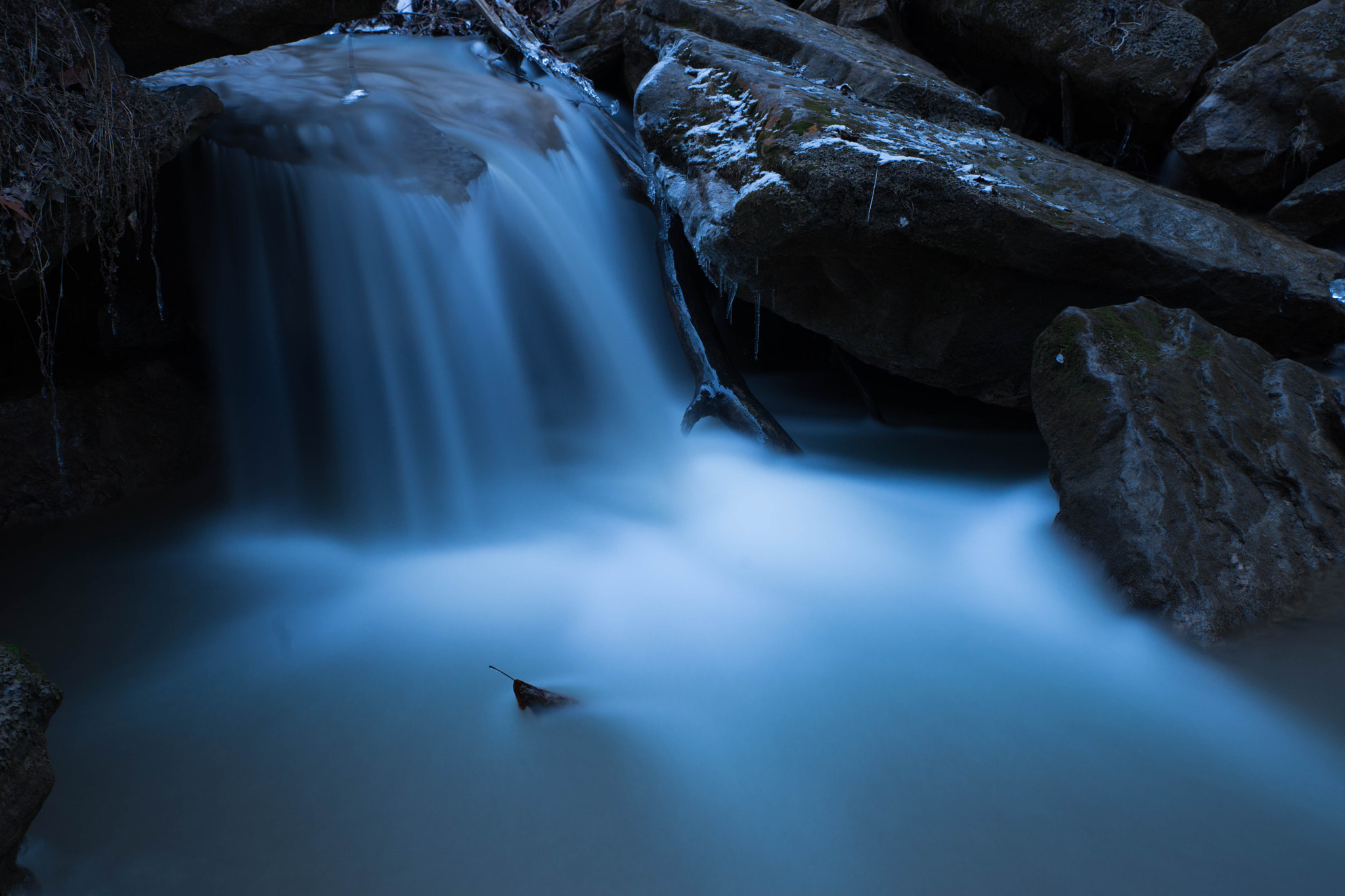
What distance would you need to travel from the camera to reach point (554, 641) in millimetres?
2635

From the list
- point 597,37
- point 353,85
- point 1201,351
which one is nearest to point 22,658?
point 1201,351

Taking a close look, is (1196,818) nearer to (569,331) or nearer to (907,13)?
(569,331)

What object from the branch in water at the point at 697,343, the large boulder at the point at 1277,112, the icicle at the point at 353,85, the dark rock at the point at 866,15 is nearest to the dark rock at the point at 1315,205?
the large boulder at the point at 1277,112

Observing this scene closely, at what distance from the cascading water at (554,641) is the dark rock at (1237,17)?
475cm

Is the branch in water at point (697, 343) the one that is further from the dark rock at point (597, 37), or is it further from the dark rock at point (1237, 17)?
the dark rock at point (1237, 17)

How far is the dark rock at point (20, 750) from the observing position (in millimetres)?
1423

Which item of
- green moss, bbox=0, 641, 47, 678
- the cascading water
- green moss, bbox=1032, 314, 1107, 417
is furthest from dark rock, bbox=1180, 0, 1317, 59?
green moss, bbox=0, 641, 47, 678

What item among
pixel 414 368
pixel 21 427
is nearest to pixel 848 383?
pixel 414 368

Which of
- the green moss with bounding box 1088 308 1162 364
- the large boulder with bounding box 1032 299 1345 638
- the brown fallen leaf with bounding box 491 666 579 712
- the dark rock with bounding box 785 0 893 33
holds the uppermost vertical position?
the dark rock with bounding box 785 0 893 33

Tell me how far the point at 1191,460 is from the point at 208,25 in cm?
461

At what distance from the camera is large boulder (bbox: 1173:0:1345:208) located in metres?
5.09

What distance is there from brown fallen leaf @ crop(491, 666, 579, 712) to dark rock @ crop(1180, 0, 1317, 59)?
760cm

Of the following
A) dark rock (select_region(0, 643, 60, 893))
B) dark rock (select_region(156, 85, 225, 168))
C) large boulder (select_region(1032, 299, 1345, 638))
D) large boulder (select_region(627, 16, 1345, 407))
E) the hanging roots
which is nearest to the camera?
dark rock (select_region(0, 643, 60, 893))

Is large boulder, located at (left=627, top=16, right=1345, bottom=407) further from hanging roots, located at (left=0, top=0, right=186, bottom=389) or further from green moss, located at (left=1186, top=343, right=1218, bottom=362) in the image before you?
hanging roots, located at (left=0, top=0, right=186, bottom=389)
